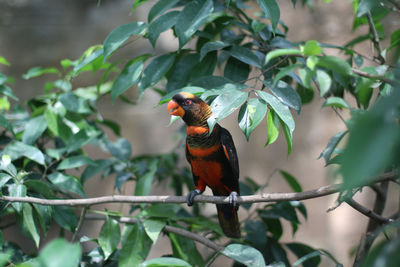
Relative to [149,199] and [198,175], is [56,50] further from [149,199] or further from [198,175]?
[149,199]

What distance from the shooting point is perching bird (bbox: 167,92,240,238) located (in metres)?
2.41

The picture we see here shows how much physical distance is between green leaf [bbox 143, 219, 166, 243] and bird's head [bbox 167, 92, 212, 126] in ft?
2.18

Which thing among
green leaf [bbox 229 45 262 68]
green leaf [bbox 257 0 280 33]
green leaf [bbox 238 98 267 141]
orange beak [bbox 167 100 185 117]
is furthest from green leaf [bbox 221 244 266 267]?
green leaf [bbox 257 0 280 33]

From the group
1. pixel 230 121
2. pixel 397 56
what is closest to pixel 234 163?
pixel 397 56

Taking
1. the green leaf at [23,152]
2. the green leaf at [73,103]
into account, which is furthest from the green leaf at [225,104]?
the green leaf at [73,103]

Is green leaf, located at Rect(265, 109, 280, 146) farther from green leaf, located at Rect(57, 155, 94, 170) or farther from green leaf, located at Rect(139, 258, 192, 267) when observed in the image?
green leaf, located at Rect(57, 155, 94, 170)

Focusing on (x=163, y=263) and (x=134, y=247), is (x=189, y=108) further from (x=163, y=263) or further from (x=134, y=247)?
(x=163, y=263)

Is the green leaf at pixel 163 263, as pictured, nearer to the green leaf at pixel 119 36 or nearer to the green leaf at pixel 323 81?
the green leaf at pixel 323 81

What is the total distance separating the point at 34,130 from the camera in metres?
2.61

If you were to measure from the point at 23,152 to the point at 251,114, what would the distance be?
156cm

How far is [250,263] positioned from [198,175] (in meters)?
0.95

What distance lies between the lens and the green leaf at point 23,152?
2359 millimetres

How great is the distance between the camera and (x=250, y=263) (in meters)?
1.82

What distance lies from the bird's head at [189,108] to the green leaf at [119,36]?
1.55 ft
